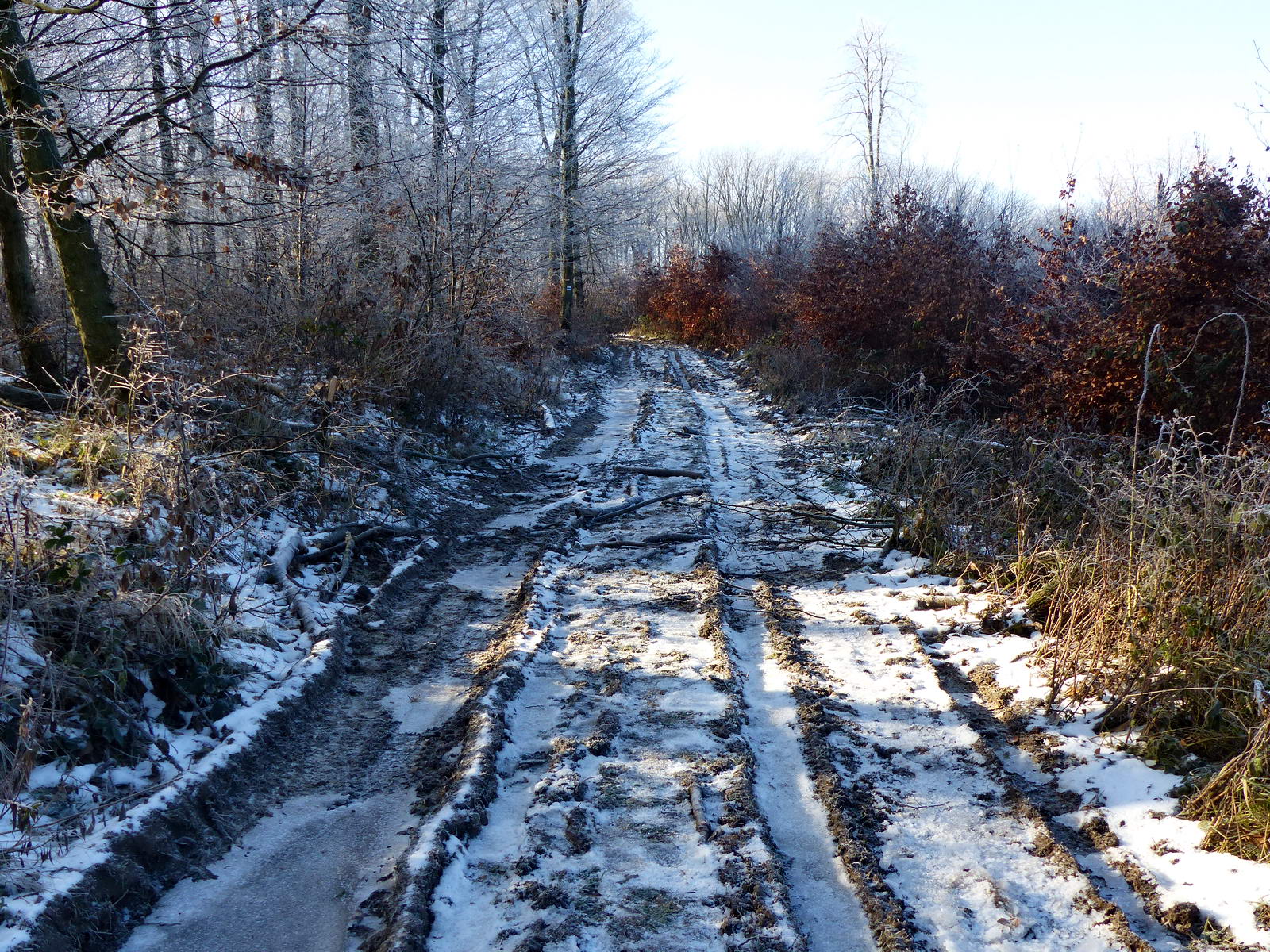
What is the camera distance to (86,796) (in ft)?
11.5

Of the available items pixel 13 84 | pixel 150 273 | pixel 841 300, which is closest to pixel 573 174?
pixel 841 300

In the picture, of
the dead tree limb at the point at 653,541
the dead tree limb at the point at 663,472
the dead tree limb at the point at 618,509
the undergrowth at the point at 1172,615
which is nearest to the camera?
the undergrowth at the point at 1172,615

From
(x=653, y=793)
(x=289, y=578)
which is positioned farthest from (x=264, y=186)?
(x=653, y=793)

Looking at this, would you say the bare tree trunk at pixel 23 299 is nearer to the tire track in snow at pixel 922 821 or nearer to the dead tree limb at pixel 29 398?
the dead tree limb at pixel 29 398

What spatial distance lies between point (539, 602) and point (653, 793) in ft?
8.18

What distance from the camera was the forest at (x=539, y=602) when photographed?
3.20 meters

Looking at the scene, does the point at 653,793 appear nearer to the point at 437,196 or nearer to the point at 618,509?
the point at 618,509

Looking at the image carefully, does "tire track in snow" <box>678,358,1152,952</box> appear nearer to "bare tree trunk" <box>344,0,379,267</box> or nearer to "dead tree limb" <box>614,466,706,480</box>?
"dead tree limb" <box>614,466,706,480</box>

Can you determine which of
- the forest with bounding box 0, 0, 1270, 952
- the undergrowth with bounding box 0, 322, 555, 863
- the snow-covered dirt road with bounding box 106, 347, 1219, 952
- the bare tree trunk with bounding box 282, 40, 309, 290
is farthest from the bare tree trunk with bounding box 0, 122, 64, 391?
the snow-covered dirt road with bounding box 106, 347, 1219, 952

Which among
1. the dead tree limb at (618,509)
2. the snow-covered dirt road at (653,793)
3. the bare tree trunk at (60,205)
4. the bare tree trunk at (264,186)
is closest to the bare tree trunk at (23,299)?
the bare tree trunk at (60,205)

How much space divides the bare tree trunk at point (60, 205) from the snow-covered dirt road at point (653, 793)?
3594mm

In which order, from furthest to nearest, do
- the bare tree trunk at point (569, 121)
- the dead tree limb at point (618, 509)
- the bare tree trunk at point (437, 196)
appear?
the bare tree trunk at point (569, 121) < the bare tree trunk at point (437, 196) < the dead tree limb at point (618, 509)

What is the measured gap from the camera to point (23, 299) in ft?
26.4

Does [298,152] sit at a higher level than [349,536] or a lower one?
higher
